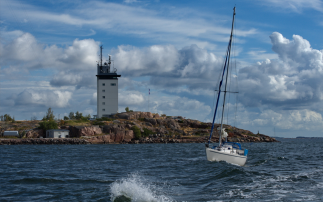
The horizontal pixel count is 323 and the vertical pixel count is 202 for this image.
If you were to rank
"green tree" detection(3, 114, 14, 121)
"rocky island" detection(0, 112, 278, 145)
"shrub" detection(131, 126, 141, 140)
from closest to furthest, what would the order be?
"rocky island" detection(0, 112, 278, 145) → "shrub" detection(131, 126, 141, 140) → "green tree" detection(3, 114, 14, 121)

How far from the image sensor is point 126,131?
93875 millimetres

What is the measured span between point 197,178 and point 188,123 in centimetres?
9576

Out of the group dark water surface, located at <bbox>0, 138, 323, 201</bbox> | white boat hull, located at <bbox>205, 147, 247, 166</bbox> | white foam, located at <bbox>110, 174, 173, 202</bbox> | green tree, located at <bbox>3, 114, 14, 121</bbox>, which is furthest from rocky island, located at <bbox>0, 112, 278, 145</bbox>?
white foam, located at <bbox>110, 174, 173, 202</bbox>

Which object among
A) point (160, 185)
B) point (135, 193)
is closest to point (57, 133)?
point (160, 185)

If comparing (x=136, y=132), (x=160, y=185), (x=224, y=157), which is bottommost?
(x=160, y=185)

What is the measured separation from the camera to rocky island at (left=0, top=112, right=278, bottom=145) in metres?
86.2

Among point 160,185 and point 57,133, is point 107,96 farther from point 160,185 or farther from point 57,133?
point 160,185

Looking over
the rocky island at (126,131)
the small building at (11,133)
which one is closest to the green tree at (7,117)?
the rocky island at (126,131)

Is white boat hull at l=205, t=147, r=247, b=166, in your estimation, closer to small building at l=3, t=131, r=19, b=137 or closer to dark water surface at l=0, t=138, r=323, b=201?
dark water surface at l=0, t=138, r=323, b=201

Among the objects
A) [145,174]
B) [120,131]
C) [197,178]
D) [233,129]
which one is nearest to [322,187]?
[197,178]

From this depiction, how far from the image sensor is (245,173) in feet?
87.7

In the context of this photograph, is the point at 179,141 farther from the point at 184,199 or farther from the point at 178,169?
the point at 184,199

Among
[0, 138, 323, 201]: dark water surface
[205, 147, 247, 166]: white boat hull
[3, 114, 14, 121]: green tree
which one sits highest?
[3, 114, 14, 121]: green tree

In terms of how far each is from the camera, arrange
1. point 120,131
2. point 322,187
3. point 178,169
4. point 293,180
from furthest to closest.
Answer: point 120,131
point 178,169
point 293,180
point 322,187
